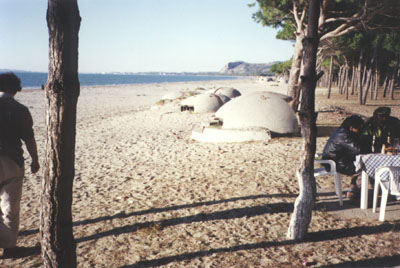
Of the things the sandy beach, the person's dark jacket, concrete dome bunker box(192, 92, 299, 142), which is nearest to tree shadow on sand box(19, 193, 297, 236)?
the sandy beach

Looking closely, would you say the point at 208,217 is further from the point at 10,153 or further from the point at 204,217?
the point at 10,153

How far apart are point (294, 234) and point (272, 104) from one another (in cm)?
786

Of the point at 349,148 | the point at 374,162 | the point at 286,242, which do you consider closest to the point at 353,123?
the point at 349,148

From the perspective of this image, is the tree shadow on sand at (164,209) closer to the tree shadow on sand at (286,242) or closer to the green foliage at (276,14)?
the tree shadow on sand at (286,242)

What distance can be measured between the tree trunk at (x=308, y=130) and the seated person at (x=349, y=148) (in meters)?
1.73

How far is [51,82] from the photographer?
2.56 metres

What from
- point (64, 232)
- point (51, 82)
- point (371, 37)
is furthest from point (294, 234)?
point (371, 37)

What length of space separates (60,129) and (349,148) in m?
4.71

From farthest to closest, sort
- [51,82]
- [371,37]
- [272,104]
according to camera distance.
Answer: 1. [371,37]
2. [272,104]
3. [51,82]

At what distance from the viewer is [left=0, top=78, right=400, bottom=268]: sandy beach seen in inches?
148

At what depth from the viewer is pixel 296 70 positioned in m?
14.1

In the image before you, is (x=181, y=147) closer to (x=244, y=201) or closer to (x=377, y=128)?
(x=244, y=201)

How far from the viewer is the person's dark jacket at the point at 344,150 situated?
5.29m

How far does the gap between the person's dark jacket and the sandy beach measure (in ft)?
2.13
